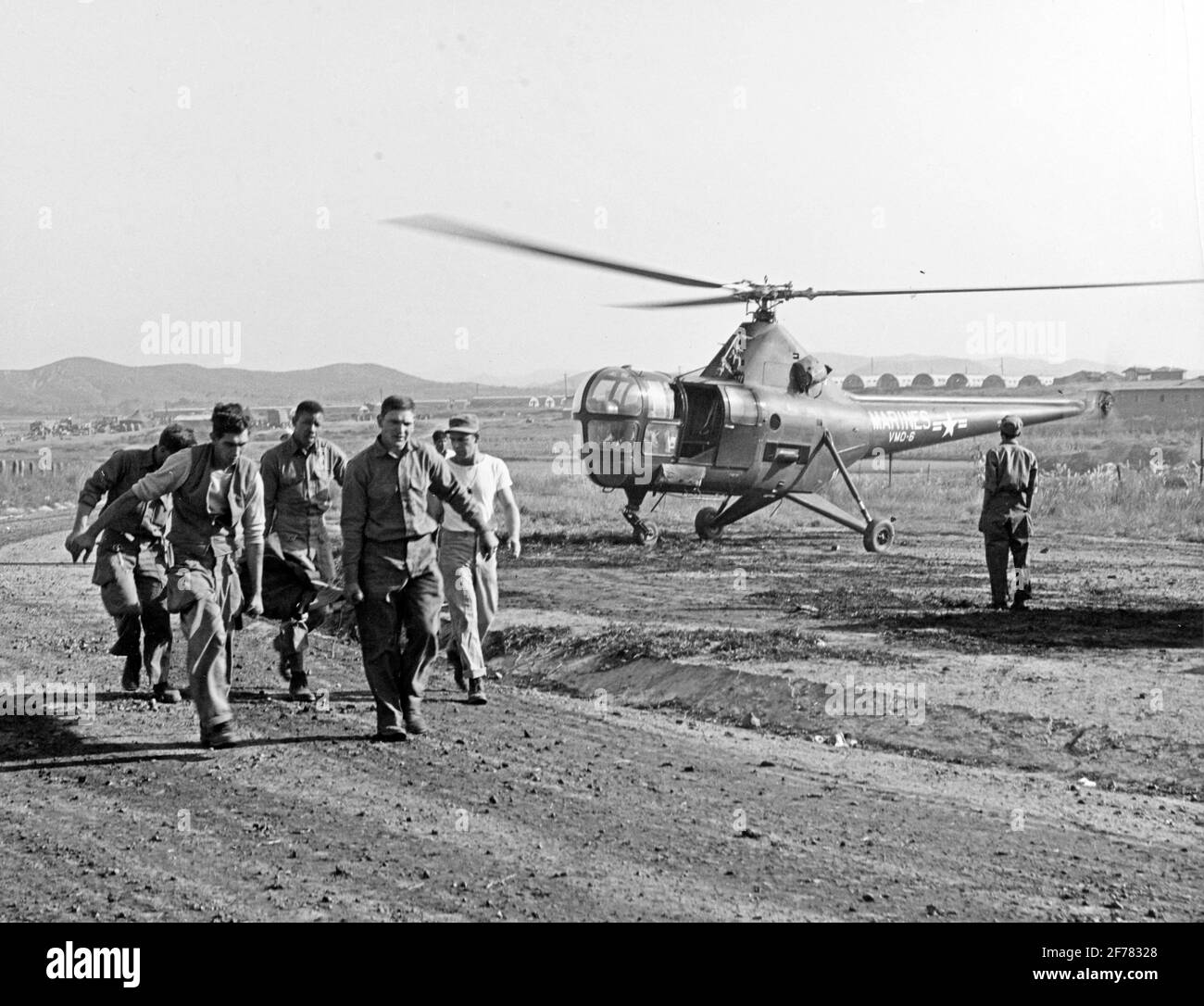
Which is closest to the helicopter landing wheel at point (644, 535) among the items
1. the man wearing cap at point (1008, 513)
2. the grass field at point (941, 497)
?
the grass field at point (941, 497)

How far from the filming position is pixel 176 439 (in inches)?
368

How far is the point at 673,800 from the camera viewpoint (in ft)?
23.1

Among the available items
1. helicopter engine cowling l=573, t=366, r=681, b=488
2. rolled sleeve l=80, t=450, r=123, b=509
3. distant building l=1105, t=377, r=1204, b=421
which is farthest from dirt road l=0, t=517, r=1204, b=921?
distant building l=1105, t=377, r=1204, b=421

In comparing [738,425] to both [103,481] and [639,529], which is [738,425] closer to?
[639,529]

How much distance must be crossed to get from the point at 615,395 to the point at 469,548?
8.43 m

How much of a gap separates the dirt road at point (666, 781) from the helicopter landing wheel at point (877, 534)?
5.91 meters

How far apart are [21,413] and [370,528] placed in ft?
568

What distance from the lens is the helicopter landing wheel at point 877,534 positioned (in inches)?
760

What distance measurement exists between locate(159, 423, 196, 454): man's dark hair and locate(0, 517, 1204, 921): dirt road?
6.02 feet

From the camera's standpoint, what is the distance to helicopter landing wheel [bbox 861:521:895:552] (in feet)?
63.4

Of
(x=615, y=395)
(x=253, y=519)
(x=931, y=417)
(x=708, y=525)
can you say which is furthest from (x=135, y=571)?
(x=931, y=417)

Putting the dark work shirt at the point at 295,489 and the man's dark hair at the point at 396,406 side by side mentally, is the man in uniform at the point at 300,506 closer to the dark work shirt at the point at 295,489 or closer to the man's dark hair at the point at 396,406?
the dark work shirt at the point at 295,489

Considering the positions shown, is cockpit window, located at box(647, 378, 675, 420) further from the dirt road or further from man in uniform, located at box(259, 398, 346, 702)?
man in uniform, located at box(259, 398, 346, 702)

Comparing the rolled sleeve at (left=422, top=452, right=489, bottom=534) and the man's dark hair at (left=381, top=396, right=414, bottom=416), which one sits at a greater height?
the man's dark hair at (left=381, top=396, right=414, bottom=416)
